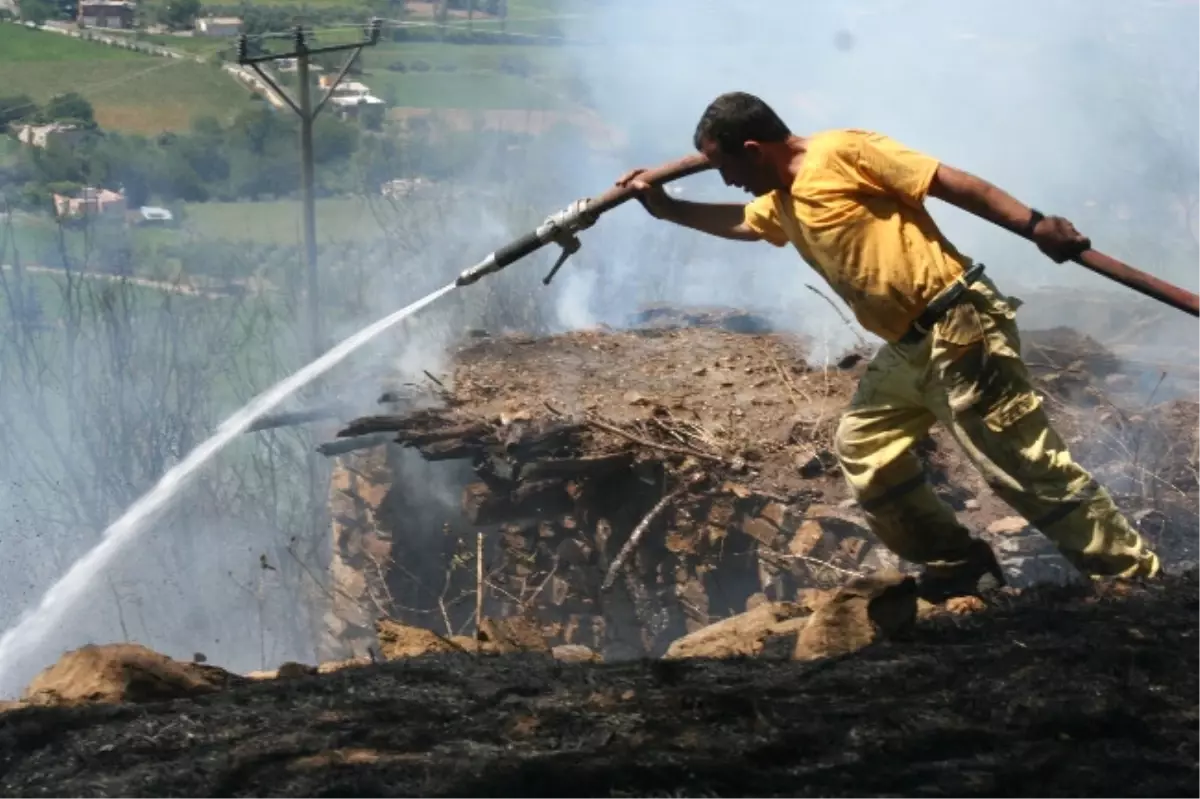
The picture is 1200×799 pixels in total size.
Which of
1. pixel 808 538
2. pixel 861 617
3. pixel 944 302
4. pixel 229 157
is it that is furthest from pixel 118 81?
pixel 861 617

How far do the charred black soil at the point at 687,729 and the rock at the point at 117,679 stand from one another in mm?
214

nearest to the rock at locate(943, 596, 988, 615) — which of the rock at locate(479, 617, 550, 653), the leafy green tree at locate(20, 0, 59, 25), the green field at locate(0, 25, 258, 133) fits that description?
the rock at locate(479, 617, 550, 653)

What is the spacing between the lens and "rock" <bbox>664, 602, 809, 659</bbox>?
4199mm

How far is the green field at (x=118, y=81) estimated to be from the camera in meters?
18.8

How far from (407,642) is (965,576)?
6.34ft

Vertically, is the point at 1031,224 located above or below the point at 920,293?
above

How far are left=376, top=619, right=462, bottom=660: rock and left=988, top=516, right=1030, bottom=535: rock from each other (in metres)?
2.95

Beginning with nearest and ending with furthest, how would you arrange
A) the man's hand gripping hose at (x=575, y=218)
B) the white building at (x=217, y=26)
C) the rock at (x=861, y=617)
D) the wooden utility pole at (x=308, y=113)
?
1. the rock at (x=861, y=617)
2. the man's hand gripping hose at (x=575, y=218)
3. the wooden utility pole at (x=308, y=113)
4. the white building at (x=217, y=26)

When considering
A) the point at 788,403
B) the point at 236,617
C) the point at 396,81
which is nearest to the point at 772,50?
the point at 396,81

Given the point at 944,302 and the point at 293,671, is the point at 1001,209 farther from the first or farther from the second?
the point at 293,671

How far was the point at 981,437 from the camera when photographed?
4.02 m

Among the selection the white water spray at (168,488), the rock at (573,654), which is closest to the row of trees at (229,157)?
the white water spray at (168,488)

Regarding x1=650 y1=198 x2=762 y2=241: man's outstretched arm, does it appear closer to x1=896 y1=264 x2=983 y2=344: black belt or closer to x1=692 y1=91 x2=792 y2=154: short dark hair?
x1=692 y1=91 x2=792 y2=154: short dark hair

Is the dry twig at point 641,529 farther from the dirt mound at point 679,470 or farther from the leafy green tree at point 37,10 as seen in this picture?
the leafy green tree at point 37,10
